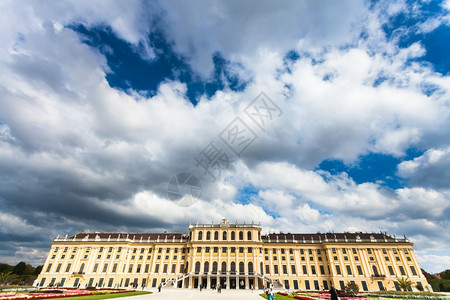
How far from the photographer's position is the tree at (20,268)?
7951 centimetres

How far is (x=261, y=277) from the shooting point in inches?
1987

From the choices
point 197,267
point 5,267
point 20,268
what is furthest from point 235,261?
point 5,267

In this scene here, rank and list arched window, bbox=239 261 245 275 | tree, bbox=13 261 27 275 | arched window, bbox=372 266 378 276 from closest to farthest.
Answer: arched window, bbox=372 266 378 276 < arched window, bbox=239 261 245 275 < tree, bbox=13 261 27 275

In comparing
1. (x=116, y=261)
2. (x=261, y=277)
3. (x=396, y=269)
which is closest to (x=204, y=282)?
(x=261, y=277)

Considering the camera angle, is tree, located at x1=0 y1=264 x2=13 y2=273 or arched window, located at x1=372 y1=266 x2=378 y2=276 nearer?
arched window, located at x1=372 y1=266 x2=378 y2=276

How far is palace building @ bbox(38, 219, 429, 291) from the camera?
52.2m

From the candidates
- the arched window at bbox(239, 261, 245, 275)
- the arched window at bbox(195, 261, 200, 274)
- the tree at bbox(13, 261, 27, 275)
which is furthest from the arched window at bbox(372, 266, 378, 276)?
the tree at bbox(13, 261, 27, 275)

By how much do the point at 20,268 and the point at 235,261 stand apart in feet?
266

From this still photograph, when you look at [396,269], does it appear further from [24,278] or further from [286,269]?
[24,278]

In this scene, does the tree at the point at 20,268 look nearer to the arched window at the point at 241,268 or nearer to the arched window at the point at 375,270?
the arched window at the point at 241,268

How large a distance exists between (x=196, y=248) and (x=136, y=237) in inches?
800

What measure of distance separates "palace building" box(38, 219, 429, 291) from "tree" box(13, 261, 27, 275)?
121 ft

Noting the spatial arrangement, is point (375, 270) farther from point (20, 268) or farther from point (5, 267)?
point (5, 267)

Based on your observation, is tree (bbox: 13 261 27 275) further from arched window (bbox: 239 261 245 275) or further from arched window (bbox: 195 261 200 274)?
arched window (bbox: 239 261 245 275)
